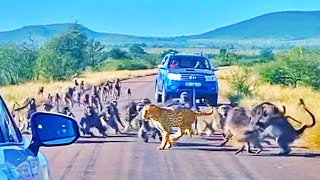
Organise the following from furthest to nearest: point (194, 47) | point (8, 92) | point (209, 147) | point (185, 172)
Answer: point (194, 47) → point (8, 92) → point (209, 147) → point (185, 172)

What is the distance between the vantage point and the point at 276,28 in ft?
61.3

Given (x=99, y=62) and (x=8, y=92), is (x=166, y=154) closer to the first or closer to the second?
(x=8, y=92)

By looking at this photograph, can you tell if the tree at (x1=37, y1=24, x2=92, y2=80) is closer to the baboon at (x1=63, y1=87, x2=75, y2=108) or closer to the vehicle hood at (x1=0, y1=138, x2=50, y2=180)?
the baboon at (x1=63, y1=87, x2=75, y2=108)

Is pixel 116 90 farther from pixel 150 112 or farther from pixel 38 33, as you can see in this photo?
pixel 150 112

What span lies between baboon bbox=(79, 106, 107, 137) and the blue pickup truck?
1.60 metres

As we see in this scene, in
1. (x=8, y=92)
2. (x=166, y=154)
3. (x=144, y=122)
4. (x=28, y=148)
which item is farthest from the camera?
(x=8, y=92)

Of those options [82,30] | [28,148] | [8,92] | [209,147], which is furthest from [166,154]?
[28,148]

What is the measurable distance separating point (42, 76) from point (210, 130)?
424cm

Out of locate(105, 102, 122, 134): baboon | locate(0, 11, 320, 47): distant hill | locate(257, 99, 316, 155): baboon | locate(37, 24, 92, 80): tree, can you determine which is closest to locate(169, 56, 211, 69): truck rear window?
locate(0, 11, 320, 47): distant hill

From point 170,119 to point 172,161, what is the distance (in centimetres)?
208

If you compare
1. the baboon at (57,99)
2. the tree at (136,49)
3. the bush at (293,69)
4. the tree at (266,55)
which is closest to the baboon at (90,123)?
the baboon at (57,99)

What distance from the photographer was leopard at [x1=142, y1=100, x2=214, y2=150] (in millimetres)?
12914

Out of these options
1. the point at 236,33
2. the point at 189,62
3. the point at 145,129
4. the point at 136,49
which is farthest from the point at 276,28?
the point at 145,129

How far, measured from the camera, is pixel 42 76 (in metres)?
16.9
